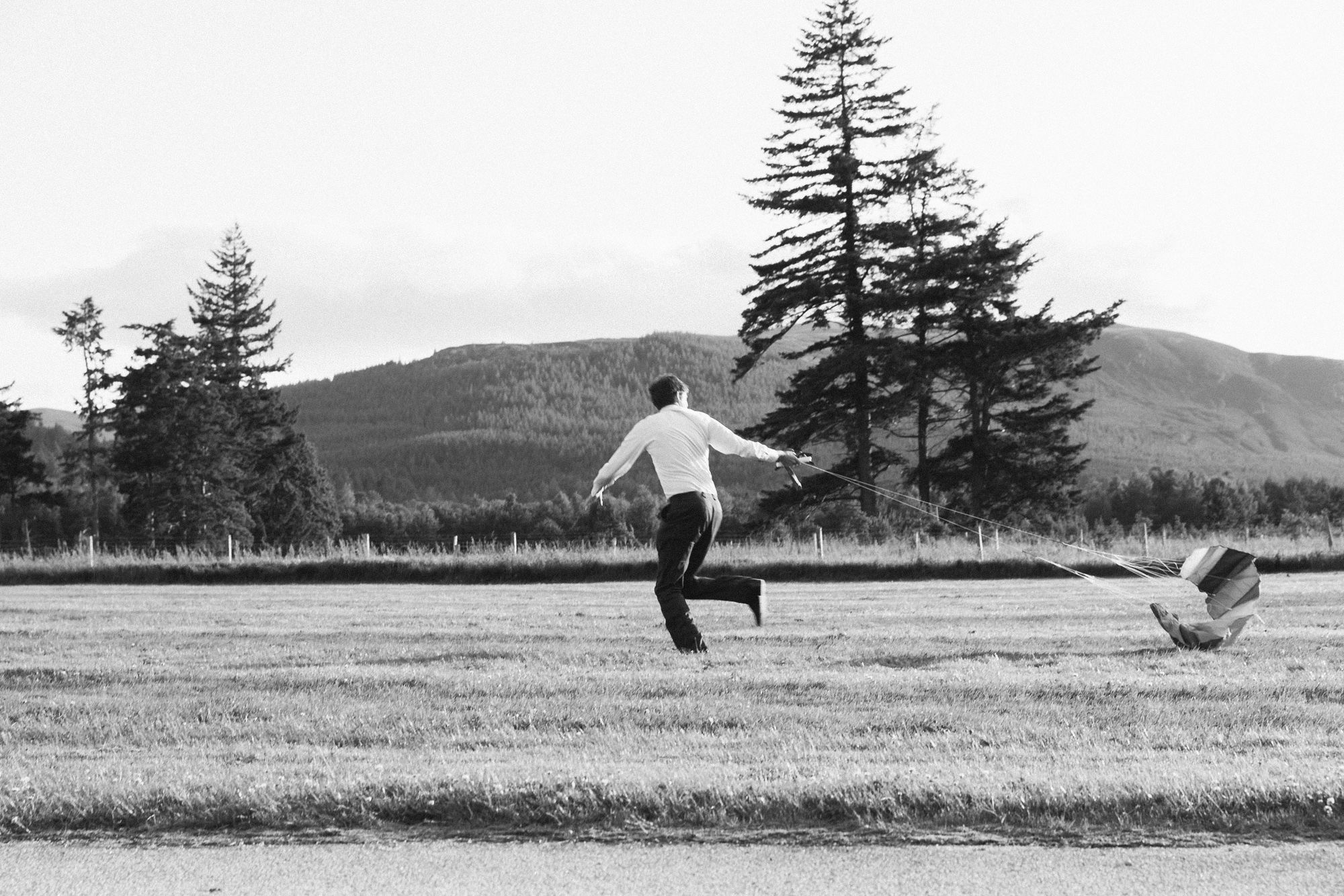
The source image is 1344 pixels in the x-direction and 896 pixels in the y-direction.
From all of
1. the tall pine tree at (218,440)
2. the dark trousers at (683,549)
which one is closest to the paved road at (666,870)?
the dark trousers at (683,549)

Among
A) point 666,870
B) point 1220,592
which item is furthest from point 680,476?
point 666,870

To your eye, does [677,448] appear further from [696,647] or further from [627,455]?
[696,647]

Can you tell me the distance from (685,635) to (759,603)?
816 mm

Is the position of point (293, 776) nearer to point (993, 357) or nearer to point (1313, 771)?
point (1313, 771)

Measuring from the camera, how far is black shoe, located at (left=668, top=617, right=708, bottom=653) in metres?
9.89

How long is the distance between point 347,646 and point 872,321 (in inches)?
1274

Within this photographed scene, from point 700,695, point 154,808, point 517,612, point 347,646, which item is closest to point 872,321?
point 517,612

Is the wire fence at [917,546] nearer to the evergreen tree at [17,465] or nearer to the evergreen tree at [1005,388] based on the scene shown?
the evergreen tree at [1005,388]

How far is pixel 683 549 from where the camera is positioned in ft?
31.2

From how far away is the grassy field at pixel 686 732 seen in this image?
5047mm

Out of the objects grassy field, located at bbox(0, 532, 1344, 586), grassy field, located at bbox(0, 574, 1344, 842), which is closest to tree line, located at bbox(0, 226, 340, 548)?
grassy field, located at bbox(0, 532, 1344, 586)

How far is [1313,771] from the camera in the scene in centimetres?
541

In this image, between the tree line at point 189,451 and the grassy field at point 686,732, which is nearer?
the grassy field at point 686,732

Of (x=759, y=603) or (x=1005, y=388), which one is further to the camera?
(x=1005, y=388)
